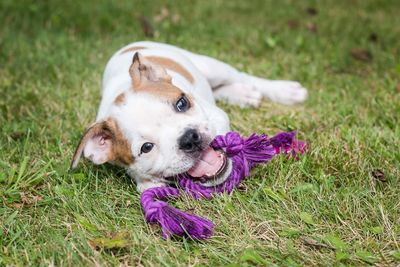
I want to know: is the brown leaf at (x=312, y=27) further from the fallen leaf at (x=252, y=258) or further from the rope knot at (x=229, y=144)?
the fallen leaf at (x=252, y=258)

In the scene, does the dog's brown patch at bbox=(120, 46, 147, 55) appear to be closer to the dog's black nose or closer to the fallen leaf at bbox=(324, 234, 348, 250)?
the dog's black nose

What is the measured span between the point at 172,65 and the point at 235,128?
79 centimetres

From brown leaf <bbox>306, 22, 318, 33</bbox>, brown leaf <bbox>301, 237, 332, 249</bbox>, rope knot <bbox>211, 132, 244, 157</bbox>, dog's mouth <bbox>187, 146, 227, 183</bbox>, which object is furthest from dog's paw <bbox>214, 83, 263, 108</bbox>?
brown leaf <bbox>306, 22, 318, 33</bbox>

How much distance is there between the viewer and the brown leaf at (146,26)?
7801 millimetres

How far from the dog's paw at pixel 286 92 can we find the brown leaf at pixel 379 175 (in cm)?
176

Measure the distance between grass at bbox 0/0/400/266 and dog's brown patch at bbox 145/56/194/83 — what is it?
0.60m

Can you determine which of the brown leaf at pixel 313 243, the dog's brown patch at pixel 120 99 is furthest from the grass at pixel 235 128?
the dog's brown patch at pixel 120 99

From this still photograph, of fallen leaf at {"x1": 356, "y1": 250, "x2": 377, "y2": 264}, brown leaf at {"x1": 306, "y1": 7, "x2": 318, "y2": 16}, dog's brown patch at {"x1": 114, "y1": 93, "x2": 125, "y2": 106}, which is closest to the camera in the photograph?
fallen leaf at {"x1": 356, "y1": 250, "x2": 377, "y2": 264}

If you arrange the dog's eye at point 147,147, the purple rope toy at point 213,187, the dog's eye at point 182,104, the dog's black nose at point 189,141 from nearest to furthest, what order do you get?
the purple rope toy at point 213,187 < the dog's black nose at point 189,141 < the dog's eye at point 147,147 < the dog's eye at point 182,104

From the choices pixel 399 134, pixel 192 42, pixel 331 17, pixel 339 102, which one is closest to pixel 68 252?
pixel 399 134

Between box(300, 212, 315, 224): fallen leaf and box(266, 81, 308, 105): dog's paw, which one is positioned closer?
box(300, 212, 315, 224): fallen leaf

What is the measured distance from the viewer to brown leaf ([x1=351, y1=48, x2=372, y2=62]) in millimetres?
6855

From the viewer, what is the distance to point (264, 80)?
6.01 metres

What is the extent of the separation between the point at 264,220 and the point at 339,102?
7.44 feet
